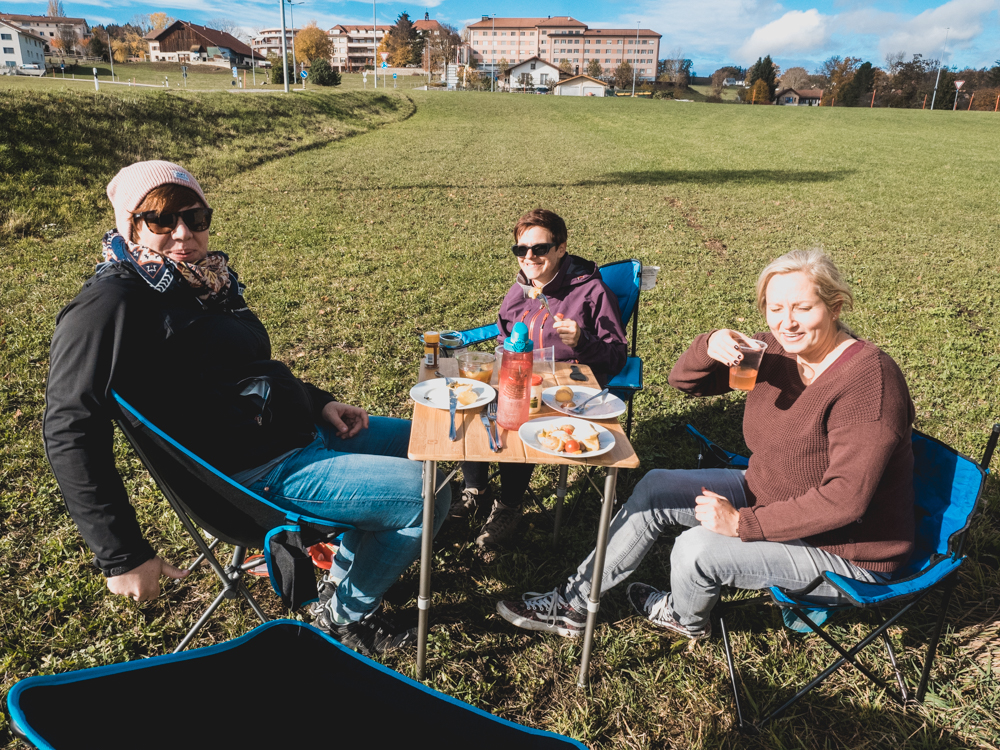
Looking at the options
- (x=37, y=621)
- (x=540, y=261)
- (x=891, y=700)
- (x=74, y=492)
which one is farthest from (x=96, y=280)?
(x=891, y=700)

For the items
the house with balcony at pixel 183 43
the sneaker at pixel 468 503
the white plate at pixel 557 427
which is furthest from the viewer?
the house with balcony at pixel 183 43

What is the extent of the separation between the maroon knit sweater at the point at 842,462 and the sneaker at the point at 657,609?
634mm

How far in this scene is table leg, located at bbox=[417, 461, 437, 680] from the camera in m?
2.09

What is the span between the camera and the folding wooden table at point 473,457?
2039 millimetres

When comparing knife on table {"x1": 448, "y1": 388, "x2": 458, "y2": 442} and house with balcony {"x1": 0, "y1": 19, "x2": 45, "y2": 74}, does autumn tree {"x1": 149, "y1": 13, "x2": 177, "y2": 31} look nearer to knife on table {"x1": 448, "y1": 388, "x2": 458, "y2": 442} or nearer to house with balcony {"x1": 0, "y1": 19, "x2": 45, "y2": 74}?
house with balcony {"x1": 0, "y1": 19, "x2": 45, "y2": 74}

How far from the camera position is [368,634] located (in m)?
2.52

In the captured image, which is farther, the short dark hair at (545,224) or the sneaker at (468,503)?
the sneaker at (468,503)

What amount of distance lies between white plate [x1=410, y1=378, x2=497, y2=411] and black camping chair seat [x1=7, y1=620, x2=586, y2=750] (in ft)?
4.02

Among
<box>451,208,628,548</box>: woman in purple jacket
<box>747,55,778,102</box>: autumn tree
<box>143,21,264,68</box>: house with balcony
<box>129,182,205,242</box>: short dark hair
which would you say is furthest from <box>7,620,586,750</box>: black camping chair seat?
<box>143,21,264,68</box>: house with balcony

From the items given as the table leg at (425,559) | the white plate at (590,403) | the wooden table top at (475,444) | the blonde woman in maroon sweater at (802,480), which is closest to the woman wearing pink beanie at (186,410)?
the table leg at (425,559)

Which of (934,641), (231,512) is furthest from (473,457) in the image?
(934,641)

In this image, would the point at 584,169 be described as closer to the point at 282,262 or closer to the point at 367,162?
the point at 367,162

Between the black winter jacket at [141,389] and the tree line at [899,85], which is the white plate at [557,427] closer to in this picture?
the black winter jacket at [141,389]

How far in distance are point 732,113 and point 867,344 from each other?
37101 millimetres
